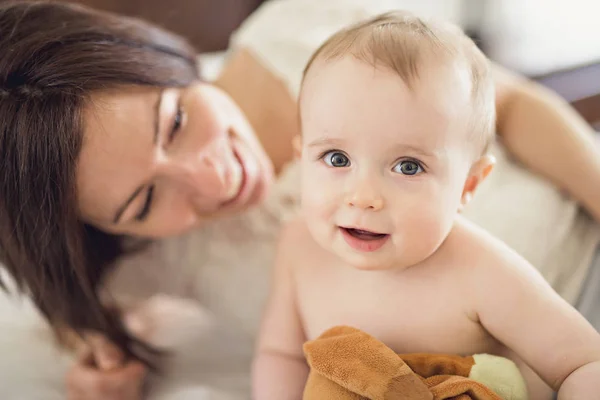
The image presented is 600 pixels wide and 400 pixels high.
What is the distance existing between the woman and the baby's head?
29cm

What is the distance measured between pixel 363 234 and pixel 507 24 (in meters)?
1.44

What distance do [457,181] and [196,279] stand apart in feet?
2.01

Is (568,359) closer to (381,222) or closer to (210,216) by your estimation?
(381,222)

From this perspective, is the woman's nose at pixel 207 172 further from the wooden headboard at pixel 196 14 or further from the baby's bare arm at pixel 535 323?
the wooden headboard at pixel 196 14

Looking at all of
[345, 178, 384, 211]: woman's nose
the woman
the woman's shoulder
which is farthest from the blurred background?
[345, 178, 384, 211]: woman's nose

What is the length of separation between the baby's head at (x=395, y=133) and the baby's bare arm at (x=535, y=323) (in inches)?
3.2

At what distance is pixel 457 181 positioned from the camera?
62cm

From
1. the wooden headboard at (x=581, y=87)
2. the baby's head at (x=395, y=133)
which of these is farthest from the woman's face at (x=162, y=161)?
the wooden headboard at (x=581, y=87)

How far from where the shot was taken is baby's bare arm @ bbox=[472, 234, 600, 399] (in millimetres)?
607

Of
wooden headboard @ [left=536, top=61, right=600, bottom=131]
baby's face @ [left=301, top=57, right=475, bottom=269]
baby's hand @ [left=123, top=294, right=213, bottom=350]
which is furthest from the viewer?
wooden headboard @ [left=536, top=61, right=600, bottom=131]

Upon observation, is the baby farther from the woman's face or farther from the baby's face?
the woman's face

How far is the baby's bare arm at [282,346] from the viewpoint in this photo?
0.77 m

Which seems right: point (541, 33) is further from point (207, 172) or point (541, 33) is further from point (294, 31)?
point (207, 172)

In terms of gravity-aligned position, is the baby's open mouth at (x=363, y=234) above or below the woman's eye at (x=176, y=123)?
below
